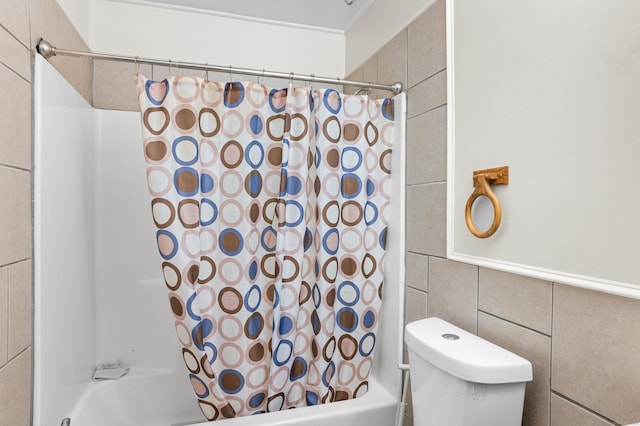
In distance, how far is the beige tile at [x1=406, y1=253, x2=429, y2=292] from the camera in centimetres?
150

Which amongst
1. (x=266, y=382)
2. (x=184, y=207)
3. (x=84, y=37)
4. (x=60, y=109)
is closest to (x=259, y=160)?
(x=184, y=207)

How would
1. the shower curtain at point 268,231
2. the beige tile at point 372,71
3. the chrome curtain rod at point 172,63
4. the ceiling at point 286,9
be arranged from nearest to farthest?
the chrome curtain rod at point 172,63 < the shower curtain at point 268,231 < the beige tile at point 372,71 < the ceiling at point 286,9

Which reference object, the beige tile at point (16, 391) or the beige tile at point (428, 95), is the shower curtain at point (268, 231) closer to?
the beige tile at point (428, 95)

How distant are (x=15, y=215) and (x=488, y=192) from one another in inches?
56.2

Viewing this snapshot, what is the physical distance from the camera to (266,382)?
1513mm

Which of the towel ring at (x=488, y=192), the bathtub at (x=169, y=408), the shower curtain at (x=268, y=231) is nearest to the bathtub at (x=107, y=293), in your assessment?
the bathtub at (x=169, y=408)

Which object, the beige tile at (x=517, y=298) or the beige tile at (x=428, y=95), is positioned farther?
the beige tile at (x=428, y=95)

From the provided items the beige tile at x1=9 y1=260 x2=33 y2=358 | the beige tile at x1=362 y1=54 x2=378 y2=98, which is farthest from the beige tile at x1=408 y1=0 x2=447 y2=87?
the beige tile at x1=9 y1=260 x2=33 y2=358

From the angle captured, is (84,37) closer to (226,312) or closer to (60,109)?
(60,109)

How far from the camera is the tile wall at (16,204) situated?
103cm

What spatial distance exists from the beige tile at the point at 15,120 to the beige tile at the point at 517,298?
58.2 inches

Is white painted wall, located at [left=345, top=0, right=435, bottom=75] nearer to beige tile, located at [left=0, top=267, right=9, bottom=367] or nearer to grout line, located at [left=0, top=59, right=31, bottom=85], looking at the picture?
grout line, located at [left=0, top=59, right=31, bottom=85]

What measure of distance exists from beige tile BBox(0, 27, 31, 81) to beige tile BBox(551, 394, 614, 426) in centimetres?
174

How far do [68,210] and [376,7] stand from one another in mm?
1758
